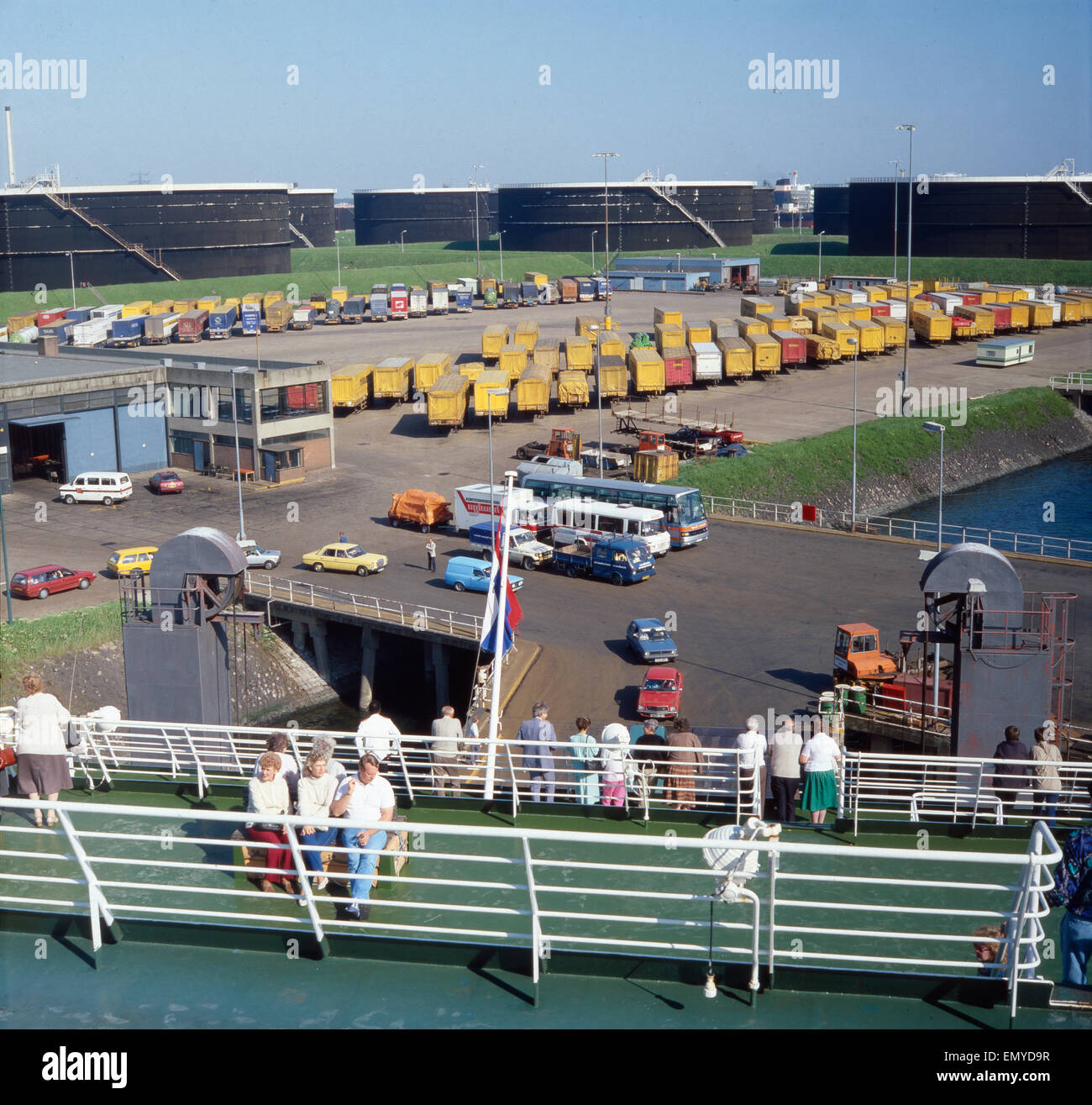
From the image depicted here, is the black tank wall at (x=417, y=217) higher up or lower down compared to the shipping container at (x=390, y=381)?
higher up

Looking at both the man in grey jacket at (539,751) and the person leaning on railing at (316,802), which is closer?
the person leaning on railing at (316,802)

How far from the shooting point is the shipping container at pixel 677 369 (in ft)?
182

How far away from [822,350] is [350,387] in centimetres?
2312

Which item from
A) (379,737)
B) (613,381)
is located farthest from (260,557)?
(613,381)

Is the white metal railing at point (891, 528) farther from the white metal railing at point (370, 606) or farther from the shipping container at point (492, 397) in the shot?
the white metal railing at point (370, 606)

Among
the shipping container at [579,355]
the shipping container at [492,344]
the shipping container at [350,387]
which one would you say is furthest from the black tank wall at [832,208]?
the shipping container at [350,387]

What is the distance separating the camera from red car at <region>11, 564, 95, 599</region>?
29250 mm

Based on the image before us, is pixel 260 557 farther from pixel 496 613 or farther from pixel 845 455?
pixel 845 455

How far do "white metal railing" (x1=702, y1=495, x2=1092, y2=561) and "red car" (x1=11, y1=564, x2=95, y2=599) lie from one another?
17.5 meters

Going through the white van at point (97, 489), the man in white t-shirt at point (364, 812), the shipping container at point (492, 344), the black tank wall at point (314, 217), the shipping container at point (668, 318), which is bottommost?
the white van at point (97, 489)

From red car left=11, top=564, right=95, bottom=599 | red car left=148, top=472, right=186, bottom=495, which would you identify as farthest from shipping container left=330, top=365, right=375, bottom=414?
red car left=11, top=564, right=95, bottom=599

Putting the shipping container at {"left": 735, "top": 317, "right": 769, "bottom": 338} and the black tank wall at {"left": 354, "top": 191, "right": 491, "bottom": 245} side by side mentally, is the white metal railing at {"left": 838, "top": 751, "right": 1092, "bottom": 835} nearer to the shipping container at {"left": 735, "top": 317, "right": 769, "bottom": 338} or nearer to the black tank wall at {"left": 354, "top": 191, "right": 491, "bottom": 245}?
the shipping container at {"left": 735, "top": 317, "right": 769, "bottom": 338}

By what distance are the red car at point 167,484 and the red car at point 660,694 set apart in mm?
21634

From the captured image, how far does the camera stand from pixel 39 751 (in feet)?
30.7
